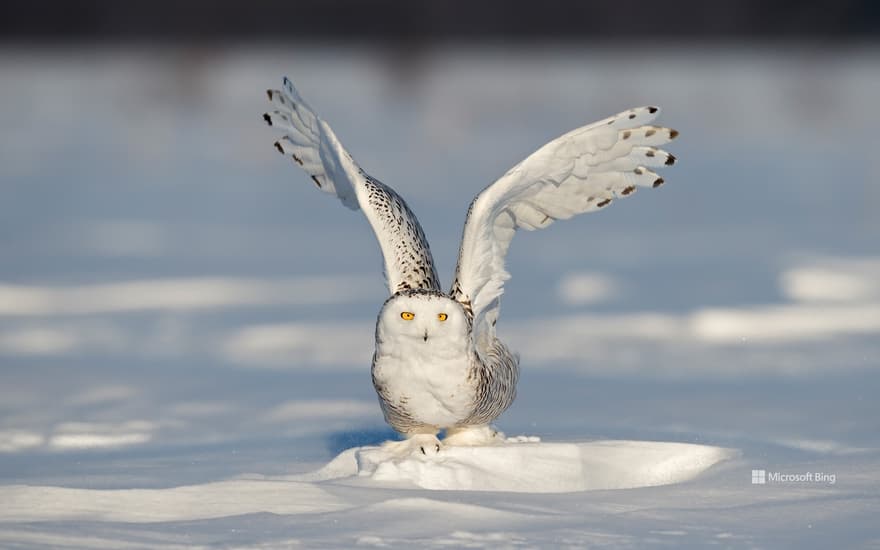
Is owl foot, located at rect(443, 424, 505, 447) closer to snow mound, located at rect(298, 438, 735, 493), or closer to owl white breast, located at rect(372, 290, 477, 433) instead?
snow mound, located at rect(298, 438, 735, 493)

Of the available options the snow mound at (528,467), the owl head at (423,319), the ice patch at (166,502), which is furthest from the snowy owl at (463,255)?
the ice patch at (166,502)

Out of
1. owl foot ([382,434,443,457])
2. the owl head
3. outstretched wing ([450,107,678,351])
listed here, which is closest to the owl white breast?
the owl head

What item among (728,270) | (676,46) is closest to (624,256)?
(728,270)

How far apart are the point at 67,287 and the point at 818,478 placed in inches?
221

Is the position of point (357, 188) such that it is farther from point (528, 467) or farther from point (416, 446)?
point (528, 467)

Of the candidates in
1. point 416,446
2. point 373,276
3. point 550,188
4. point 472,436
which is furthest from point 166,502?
point 373,276

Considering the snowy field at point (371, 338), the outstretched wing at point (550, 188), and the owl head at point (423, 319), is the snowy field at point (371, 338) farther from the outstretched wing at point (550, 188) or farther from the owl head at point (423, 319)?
the outstretched wing at point (550, 188)

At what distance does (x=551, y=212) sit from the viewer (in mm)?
5281

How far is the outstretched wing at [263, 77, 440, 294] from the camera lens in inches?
203

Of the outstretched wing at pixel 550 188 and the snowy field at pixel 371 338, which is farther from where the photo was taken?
the outstretched wing at pixel 550 188

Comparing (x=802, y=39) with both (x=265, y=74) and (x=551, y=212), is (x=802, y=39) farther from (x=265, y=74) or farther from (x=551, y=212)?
(x=551, y=212)

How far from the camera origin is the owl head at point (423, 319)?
15.0 feet

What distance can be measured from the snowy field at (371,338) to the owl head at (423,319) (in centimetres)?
42

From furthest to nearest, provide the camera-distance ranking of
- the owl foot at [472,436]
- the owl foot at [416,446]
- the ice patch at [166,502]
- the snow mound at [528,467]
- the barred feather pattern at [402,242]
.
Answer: the barred feather pattern at [402,242] → the owl foot at [472,436] → the owl foot at [416,446] → the snow mound at [528,467] → the ice patch at [166,502]
